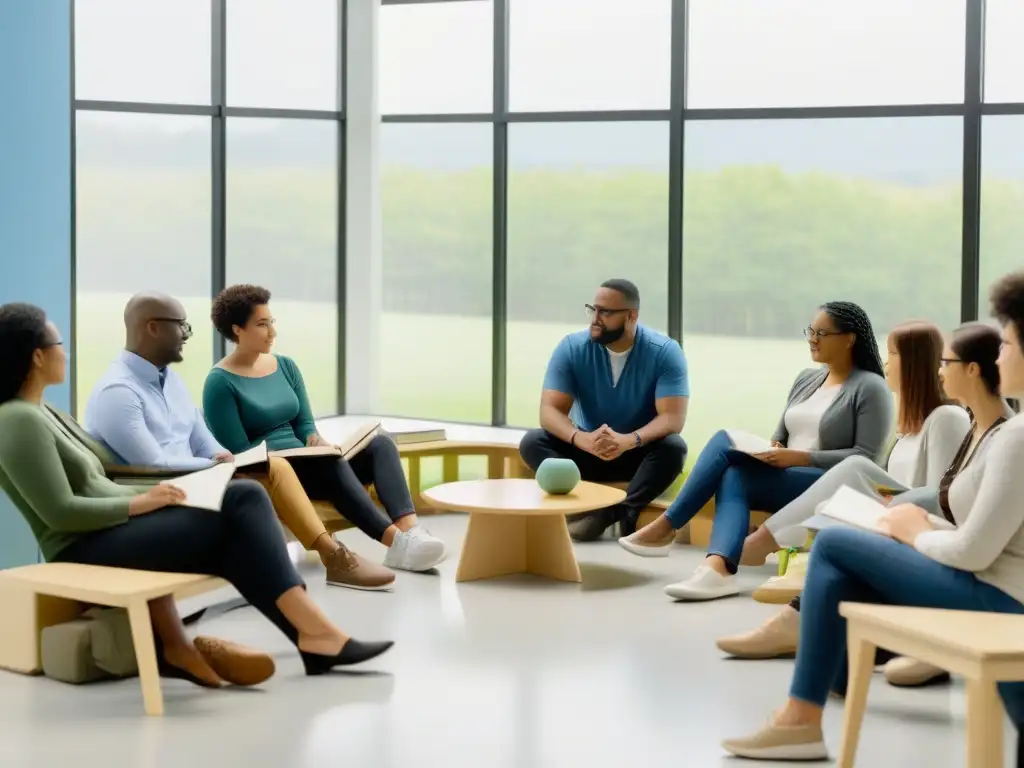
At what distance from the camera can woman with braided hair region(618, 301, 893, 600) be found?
17.0 ft

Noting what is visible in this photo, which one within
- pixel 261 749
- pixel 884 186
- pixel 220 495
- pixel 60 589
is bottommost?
pixel 261 749

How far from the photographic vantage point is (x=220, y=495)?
3982 mm

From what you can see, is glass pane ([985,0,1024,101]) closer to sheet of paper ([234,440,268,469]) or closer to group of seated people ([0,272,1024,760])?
group of seated people ([0,272,1024,760])

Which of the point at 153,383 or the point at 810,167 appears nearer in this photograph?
the point at 153,383

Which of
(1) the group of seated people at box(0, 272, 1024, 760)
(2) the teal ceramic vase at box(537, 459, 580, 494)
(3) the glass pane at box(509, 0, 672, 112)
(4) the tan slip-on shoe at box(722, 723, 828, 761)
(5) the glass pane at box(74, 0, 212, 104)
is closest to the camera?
(1) the group of seated people at box(0, 272, 1024, 760)

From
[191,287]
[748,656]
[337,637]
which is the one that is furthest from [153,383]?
[191,287]

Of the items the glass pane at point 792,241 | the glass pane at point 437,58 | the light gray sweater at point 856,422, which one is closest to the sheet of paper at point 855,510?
the light gray sweater at point 856,422

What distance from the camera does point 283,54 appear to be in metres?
7.88

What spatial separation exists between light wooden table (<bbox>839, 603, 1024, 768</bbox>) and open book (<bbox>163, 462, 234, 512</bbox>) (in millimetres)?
1738

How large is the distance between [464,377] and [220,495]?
4.45 m

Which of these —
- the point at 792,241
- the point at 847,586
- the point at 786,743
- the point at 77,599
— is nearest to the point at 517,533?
the point at 77,599

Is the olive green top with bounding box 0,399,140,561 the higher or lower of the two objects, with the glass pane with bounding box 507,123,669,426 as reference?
lower

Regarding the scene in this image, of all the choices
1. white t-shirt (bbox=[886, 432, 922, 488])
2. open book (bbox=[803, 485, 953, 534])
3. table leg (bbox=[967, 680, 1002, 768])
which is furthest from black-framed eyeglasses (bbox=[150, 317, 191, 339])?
table leg (bbox=[967, 680, 1002, 768])

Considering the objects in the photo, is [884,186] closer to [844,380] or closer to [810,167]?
[810,167]
